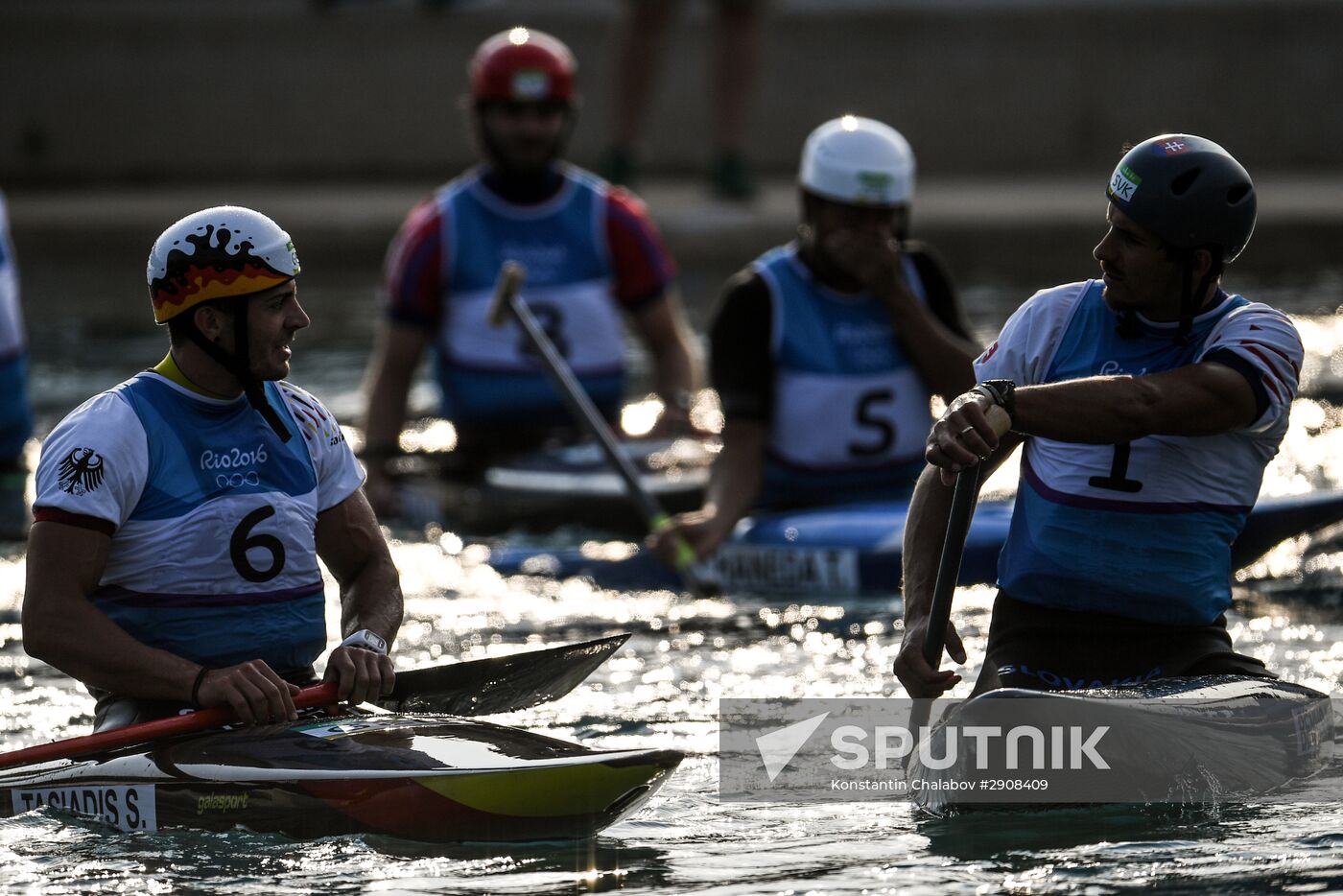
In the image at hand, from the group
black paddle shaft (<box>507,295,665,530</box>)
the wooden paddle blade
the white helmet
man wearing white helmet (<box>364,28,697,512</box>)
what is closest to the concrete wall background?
man wearing white helmet (<box>364,28,697,512</box>)

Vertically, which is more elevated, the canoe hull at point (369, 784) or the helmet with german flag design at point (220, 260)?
the helmet with german flag design at point (220, 260)

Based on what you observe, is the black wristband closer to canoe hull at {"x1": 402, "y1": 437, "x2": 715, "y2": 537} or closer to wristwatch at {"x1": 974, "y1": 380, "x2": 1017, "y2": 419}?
wristwatch at {"x1": 974, "y1": 380, "x2": 1017, "y2": 419}

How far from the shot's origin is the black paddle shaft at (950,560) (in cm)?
467

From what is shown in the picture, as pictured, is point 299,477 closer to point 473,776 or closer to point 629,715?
point 473,776

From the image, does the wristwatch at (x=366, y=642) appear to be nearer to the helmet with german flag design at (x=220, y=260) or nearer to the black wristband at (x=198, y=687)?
the black wristband at (x=198, y=687)

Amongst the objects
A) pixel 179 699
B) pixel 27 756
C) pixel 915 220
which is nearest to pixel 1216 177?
pixel 179 699

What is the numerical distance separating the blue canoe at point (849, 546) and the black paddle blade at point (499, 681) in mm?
1970

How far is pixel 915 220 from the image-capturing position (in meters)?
15.8

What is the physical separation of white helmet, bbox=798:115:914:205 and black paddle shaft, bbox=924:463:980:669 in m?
2.36

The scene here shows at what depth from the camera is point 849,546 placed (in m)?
7.40

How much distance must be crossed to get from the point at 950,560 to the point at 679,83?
1444 centimetres

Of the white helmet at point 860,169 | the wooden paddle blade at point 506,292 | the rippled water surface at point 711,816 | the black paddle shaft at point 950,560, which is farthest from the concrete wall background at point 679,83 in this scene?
the black paddle shaft at point 950,560

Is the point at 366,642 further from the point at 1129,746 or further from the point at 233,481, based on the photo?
the point at 1129,746

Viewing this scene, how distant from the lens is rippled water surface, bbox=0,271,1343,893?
15.3 ft
